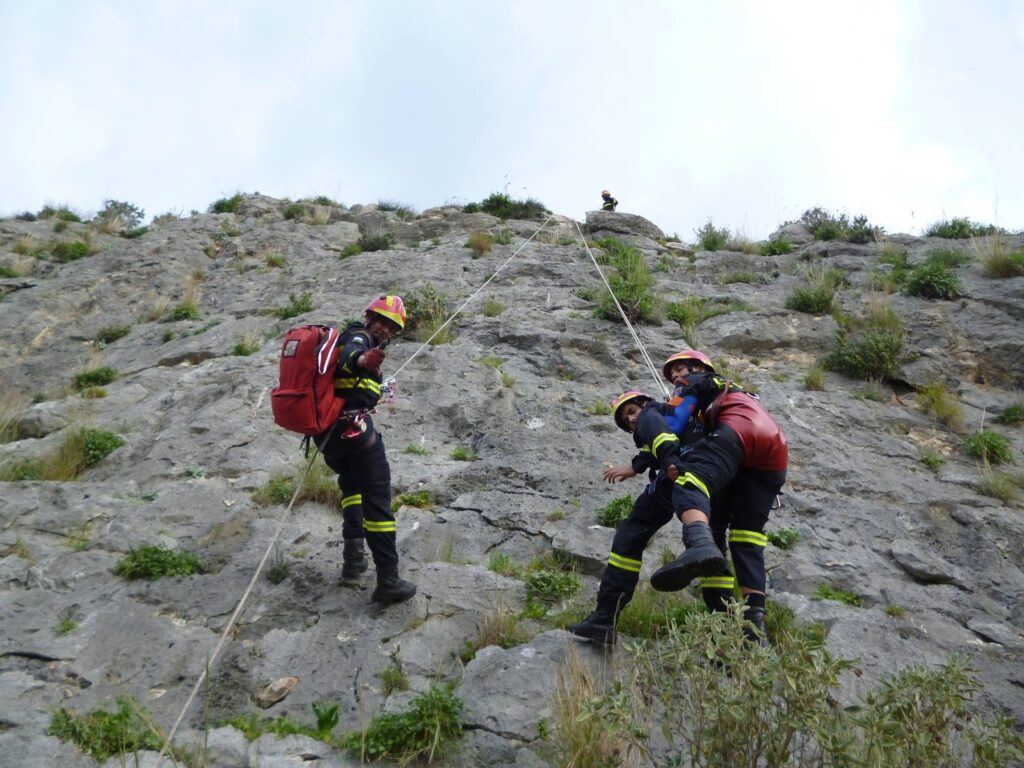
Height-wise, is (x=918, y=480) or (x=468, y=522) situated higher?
(x=918, y=480)

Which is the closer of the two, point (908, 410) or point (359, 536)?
point (359, 536)

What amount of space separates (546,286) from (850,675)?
796 cm

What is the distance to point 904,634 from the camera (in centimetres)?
491

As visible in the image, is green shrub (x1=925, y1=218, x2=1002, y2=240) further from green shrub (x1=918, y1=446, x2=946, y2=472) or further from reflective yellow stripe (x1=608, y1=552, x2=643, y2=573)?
reflective yellow stripe (x1=608, y1=552, x2=643, y2=573)

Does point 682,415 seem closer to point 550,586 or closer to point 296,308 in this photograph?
point 550,586

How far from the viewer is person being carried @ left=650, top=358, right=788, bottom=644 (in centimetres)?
412

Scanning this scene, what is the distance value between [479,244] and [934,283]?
7.14 m

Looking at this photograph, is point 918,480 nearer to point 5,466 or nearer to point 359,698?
point 359,698

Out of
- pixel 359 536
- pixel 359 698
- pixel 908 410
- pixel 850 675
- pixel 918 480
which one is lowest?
pixel 359 698

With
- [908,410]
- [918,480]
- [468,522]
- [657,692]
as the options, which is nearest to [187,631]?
[468,522]

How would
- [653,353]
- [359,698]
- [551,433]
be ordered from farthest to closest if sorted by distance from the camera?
[653,353], [551,433], [359,698]

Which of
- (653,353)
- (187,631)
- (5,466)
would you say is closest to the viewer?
(187,631)

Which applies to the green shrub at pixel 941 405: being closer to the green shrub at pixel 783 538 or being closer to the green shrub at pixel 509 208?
the green shrub at pixel 783 538

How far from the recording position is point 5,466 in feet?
22.1
